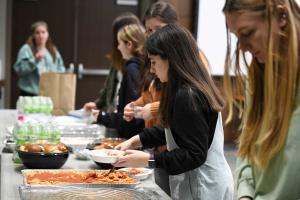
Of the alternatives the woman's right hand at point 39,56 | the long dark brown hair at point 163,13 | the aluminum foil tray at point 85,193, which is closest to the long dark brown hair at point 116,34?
the long dark brown hair at point 163,13

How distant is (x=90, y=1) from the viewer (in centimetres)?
653

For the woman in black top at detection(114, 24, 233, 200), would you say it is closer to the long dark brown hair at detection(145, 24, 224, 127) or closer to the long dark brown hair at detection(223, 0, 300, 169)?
the long dark brown hair at detection(145, 24, 224, 127)

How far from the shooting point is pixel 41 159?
2227 mm

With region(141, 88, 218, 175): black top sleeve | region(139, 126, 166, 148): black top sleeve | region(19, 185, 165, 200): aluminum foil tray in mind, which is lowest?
region(19, 185, 165, 200): aluminum foil tray

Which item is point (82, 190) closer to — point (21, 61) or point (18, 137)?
point (18, 137)

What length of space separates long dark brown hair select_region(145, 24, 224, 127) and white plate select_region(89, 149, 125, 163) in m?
0.26

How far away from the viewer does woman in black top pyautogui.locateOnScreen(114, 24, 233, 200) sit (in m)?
1.96

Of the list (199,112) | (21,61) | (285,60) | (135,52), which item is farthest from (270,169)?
(21,61)

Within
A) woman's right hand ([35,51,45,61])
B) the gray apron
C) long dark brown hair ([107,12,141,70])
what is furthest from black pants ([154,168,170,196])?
woman's right hand ([35,51,45,61])

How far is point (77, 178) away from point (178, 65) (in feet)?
1.88

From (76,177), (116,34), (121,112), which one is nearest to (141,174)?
(76,177)

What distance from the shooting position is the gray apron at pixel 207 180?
2070 millimetres

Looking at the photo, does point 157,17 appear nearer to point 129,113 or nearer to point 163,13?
point 163,13

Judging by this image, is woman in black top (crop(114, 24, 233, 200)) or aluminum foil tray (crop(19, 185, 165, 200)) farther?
woman in black top (crop(114, 24, 233, 200))
